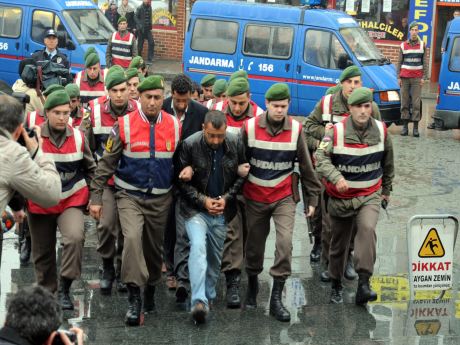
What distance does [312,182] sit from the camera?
360 inches

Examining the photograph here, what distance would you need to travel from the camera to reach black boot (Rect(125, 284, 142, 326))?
8.54m

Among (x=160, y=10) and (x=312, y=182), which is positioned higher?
(x=312, y=182)

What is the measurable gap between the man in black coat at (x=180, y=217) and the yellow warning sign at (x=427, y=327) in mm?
1917

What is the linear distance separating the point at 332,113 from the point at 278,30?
345 inches

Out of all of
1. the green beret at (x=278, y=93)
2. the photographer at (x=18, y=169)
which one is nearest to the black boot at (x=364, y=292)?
the green beret at (x=278, y=93)

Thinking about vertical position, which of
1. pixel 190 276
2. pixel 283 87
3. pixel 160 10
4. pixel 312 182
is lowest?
pixel 160 10

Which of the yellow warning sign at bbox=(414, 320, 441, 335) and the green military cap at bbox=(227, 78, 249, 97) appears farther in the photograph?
the green military cap at bbox=(227, 78, 249, 97)

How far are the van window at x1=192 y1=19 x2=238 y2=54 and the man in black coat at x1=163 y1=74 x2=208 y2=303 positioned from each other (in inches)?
392

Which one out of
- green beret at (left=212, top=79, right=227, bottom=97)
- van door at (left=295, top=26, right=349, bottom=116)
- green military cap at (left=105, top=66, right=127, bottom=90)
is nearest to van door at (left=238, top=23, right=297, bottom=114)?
van door at (left=295, top=26, right=349, bottom=116)

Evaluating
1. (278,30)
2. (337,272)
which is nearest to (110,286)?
(337,272)

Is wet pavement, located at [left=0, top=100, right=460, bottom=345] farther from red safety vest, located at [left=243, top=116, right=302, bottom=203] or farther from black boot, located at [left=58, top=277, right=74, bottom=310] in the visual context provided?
red safety vest, located at [left=243, top=116, right=302, bottom=203]

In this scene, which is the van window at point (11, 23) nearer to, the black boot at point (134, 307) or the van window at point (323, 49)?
the van window at point (323, 49)

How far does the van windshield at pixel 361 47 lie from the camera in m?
18.8

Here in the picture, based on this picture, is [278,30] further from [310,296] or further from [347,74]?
[310,296]
